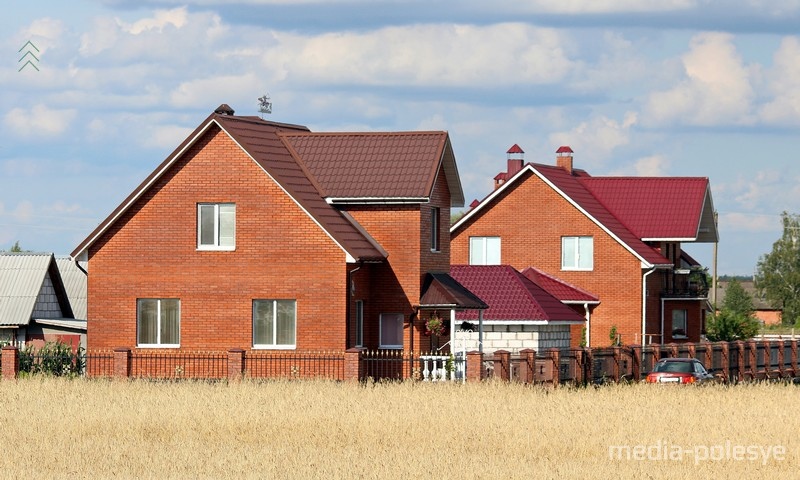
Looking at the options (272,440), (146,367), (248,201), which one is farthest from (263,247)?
(272,440)

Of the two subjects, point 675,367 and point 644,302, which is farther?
point 644,302

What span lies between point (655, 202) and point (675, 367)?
20.4m

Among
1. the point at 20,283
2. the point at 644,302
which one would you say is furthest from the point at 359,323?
the point at 20,283

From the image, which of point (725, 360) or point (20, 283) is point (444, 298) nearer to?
point (725, 360)

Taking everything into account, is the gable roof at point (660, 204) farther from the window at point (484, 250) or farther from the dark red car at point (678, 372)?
the dark red car at point (678, 372)

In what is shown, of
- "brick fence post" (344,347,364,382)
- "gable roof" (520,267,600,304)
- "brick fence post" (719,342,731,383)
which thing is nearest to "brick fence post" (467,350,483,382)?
"brick fence post" (344,347,364,382)

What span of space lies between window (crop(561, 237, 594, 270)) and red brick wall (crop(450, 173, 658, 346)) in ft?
0.61

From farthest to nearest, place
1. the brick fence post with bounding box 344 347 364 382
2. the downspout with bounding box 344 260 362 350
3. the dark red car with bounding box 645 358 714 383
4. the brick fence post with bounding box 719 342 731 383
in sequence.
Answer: the brick fence post with bounding box 719 342 731 383
the downspout with bounding box 344 260 362 350
the dark red car with bounding box 645 358 714 383
the brick fence post with bounding box 344 347 364 382

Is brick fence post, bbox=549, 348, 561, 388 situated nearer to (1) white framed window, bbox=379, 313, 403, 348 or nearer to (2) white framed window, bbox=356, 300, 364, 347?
(1) white framed window, bbox=379, 313, 403, 348

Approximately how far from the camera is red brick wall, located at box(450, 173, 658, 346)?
5134cm

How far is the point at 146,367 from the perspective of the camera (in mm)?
37031

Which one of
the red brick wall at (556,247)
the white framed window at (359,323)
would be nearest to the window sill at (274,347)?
the white framed window at (359,323)

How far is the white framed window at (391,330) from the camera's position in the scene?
125 feet

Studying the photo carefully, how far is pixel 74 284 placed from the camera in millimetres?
59281
